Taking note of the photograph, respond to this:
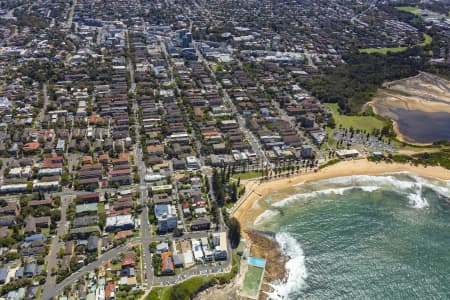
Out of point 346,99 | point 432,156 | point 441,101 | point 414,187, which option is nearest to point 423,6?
point 441,101

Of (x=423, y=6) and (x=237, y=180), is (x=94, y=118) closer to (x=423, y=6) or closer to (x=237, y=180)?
(x=237, y=180)

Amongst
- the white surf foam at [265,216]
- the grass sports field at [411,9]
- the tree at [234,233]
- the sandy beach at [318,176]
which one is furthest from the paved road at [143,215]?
the grass sports field at [411,9]

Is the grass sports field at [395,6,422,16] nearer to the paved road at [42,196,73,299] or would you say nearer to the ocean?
the ocean

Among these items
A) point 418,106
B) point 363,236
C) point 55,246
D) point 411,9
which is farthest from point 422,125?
point 411,9

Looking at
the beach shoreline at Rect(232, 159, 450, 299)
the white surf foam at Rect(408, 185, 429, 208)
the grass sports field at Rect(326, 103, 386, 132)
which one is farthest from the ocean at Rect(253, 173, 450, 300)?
the grass sports field at Rect(326, 103, 386, 132)

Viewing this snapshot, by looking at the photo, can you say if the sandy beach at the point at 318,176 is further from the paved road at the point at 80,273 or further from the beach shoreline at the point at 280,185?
the paved road at the point at 80,273
